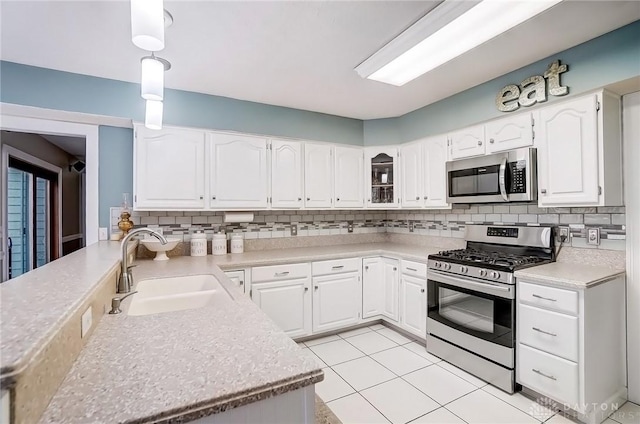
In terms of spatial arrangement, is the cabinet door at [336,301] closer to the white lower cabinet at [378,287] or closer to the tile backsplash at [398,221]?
the white lower cabinet at [378,287]

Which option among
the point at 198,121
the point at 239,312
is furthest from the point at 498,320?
the point at 198,121

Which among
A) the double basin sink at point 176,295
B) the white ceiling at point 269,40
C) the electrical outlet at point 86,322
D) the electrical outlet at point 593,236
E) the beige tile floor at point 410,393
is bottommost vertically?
the beige tile floor at point 410,393

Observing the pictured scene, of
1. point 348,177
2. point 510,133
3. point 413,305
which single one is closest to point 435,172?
point 510,133

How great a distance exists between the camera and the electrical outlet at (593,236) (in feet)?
7.32

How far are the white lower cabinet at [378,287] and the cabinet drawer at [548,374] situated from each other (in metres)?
1.28

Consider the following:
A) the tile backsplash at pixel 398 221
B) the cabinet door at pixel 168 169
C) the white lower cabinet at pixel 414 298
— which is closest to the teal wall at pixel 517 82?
the tile backsplash at pixel 398 221

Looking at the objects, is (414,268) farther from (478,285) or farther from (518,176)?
(518,176)

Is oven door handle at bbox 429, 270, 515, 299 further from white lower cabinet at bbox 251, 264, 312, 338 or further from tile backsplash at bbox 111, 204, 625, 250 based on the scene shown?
white lower cabinet at bbox 251, 264, 312, 338

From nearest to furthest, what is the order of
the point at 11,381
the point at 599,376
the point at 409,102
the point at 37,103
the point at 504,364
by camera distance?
the point at 11,381 → the point at 599,376 → the point at 504,364 → the point at 37,103 → the point at 409,102

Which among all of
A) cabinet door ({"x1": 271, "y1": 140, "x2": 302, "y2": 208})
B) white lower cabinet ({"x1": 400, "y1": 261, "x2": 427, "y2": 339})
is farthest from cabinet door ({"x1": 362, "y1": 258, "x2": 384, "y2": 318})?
cabinet door ({"x1": 271, "y1": 140, "x2": 302, "y2": 208})

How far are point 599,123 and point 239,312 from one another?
8.15 feet

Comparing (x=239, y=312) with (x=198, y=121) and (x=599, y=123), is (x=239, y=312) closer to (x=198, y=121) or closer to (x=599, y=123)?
(x=198, y=121)

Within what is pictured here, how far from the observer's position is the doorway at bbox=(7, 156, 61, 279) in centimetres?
370

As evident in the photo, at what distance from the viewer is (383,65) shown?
2.20m
